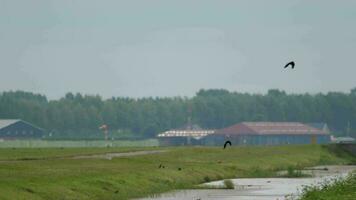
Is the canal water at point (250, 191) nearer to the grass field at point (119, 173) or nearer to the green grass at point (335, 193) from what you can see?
the grass field at point (119, 173)

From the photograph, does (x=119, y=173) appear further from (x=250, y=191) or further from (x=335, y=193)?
(x=335, y=193)

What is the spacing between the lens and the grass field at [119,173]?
66387mm

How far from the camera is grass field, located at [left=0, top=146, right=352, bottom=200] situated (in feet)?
218

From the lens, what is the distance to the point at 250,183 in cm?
9362

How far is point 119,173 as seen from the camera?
81.8 metres

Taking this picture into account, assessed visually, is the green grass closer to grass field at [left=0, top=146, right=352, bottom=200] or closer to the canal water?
the canal water

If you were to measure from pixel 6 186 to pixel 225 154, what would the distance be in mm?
72390

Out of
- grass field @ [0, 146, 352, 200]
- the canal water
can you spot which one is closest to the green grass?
the canal water

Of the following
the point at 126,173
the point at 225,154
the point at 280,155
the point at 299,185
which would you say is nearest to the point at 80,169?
the point at 126,173

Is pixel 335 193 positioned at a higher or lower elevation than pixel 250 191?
lower

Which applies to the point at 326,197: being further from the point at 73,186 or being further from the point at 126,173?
the point at 126,173

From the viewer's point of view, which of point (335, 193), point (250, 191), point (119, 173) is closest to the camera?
point (335, 193)

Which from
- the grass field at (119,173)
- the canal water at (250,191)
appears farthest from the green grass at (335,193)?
the grass field at (119,173)

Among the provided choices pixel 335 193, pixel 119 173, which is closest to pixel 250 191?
pixel 119 173
